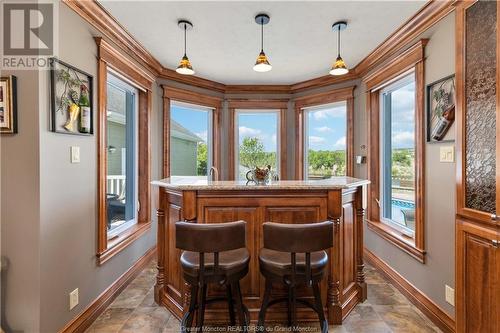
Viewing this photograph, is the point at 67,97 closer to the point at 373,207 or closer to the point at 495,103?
the point at 495,103

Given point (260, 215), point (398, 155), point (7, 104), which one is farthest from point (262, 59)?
point (398, 155)

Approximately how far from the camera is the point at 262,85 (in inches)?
177

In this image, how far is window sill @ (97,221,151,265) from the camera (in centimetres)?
243

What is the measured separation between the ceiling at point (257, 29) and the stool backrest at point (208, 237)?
179 centimetres

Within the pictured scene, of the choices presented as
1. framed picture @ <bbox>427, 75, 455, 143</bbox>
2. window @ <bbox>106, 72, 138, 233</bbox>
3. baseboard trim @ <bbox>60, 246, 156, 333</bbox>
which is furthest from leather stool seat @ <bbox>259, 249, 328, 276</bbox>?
window @ <bbox>106, 72, 138, 233</bbox>

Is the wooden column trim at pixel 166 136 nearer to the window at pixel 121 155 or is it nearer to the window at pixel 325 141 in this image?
the window at pixel 121 155

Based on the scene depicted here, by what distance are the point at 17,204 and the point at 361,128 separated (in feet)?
12.1

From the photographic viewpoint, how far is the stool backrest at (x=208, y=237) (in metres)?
1.62

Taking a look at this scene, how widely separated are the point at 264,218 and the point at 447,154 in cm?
152

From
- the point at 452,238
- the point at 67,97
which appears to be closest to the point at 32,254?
the point at 67,97

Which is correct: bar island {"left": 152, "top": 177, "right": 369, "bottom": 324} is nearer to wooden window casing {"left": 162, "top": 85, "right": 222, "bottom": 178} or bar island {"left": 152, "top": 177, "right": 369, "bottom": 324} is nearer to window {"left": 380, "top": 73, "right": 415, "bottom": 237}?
window {"left": 380, "top": 73, "right": 415, "bottom": 237}

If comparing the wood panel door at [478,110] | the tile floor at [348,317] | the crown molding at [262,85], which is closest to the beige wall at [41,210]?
the crown molding at [262,85]

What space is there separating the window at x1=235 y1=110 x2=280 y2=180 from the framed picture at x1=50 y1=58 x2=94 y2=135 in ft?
8.68

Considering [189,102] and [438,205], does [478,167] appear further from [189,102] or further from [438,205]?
[189,102]
